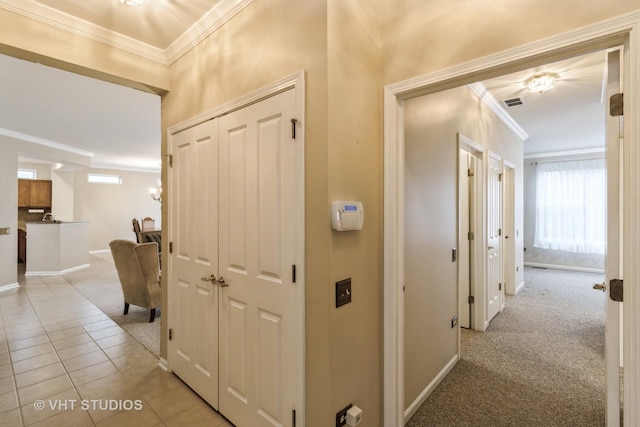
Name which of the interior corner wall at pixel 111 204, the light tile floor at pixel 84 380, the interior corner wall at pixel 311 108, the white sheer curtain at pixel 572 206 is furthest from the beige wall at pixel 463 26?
the interior corner wall at pixel 111 204

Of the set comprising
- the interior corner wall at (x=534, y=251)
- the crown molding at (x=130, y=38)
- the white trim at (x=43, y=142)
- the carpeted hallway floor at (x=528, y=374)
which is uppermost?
the white trim at (x=43, y=142)

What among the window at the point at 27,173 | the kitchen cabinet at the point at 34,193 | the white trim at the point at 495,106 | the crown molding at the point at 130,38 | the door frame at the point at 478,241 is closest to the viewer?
the crown molding at the point at 130,38

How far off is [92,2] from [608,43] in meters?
2.69

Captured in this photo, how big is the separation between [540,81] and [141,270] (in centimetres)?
477

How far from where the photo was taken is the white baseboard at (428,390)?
2.03 meters

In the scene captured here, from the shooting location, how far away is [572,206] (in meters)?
6.53

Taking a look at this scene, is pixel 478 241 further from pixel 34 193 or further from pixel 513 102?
pixel 34 193

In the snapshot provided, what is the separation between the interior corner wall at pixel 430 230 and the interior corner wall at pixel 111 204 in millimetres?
9569

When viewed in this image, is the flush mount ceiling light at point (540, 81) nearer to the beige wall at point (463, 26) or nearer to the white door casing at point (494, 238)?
the white door casing at point (494, 238)

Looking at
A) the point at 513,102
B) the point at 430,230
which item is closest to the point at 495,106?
the point at 513,102

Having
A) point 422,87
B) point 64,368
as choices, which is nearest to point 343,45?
point 422,87

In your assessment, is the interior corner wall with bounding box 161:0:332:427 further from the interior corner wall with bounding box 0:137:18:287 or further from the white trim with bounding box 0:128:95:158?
the white trim with bounding box 0:128:95:158

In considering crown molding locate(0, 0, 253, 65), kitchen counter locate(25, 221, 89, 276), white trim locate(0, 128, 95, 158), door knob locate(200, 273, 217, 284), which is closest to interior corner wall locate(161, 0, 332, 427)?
crown molding locate(0, 0, 253, 65)

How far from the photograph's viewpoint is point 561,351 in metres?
2.94
